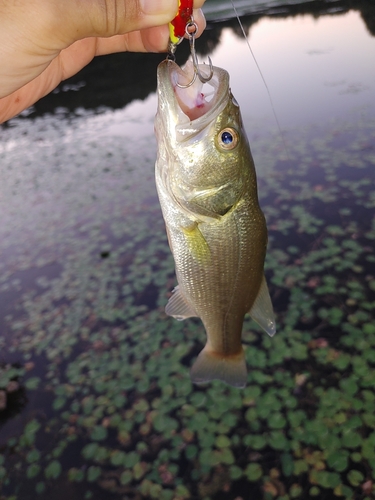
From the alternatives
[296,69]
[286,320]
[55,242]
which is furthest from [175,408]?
[296,69]

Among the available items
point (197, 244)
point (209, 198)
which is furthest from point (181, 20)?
point (197, 244)

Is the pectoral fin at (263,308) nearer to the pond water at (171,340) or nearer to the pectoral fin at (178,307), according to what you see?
the pectoral fin at (178,307)

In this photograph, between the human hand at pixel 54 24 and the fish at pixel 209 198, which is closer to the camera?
the human hand at pixel 54 24

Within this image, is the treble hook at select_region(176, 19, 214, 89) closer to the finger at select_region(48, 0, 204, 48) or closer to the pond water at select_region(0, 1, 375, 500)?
the finger at select_region(48, 0, 204, 48)

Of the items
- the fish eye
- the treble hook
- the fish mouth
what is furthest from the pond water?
the treble hook

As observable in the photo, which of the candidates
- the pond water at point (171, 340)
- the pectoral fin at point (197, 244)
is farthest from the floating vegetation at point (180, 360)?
the pectoral fin at point (197, 244)
